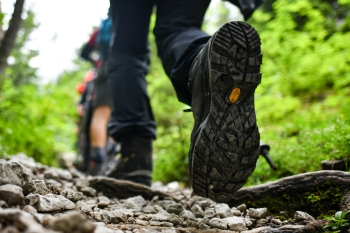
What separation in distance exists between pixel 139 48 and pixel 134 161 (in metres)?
0.75

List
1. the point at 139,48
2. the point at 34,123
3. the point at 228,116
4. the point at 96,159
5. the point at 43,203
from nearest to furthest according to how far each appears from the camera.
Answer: the point at 43,203 → the point at 228,116 → the point at 139,48 → the point at 96,159 → the point at 34,123

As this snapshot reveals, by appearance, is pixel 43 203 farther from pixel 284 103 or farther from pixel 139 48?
pixel 284 103

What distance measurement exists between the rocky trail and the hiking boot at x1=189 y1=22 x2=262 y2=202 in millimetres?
193

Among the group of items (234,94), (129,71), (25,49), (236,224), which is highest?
(25,49)

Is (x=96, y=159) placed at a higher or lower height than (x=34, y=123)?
lower

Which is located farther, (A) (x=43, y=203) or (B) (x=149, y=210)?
(B) (x=149, y=210)

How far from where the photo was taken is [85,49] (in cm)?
500

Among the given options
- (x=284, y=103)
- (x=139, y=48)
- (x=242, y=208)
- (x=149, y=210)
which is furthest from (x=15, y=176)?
(x=284, y=103)

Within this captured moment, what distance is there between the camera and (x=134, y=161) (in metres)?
2.01

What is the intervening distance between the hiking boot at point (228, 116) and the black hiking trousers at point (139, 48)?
365 millimetres

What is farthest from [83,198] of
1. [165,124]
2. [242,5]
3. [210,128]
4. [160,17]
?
[165,124]

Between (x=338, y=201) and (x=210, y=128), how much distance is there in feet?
2.09

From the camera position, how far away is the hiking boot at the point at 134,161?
6.60ft

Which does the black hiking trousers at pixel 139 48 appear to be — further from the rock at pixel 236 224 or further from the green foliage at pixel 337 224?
the green foliage at pixel 337 224
